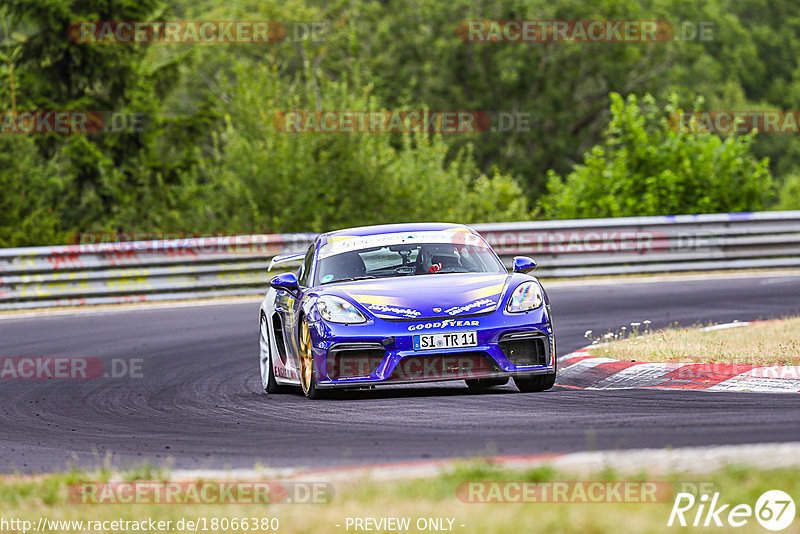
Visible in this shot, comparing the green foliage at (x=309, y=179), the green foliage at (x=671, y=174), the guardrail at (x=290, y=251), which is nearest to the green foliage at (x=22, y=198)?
the green foliage at (x=309, y=179)

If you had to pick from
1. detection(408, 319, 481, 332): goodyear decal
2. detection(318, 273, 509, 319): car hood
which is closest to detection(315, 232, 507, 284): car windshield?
detection(318, 273, 509, 319): car hood

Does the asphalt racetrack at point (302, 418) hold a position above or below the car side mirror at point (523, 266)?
below

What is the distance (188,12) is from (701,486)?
191 feet

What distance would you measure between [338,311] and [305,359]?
548mm

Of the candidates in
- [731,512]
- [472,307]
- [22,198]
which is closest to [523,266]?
[472,307]

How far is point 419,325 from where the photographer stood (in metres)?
8.99

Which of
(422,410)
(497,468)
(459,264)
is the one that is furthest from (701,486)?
(459,264)

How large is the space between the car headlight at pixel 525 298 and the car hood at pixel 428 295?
0.34ft

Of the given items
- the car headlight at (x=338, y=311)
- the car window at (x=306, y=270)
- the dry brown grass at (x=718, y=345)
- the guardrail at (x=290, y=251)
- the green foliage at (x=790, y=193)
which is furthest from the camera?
the green foliage at (x=790, y=193)

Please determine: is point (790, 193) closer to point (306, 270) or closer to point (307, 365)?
point (306, 270)

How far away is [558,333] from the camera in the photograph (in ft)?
45.6

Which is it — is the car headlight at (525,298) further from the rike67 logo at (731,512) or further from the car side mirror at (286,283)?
the rike67 logo at (731,512)

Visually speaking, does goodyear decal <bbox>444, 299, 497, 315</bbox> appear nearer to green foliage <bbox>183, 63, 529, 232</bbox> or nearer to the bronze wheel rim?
the bronze wheel rim

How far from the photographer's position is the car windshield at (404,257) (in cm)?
1018
